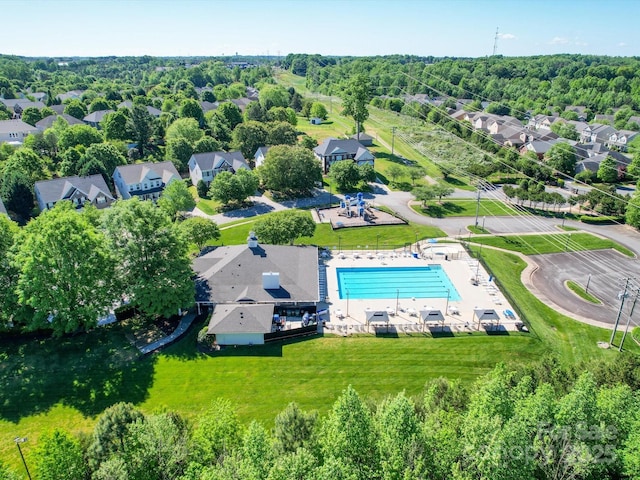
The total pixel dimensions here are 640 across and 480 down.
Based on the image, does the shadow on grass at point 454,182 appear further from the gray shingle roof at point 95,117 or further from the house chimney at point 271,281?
the gray shingle roof at point 95,117

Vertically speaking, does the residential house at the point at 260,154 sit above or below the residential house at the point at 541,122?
above

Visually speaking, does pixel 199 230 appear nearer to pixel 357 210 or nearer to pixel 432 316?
pixel 357 210

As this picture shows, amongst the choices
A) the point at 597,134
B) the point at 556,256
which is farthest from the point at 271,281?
the point at 597,134

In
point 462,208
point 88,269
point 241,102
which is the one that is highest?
point 241,102

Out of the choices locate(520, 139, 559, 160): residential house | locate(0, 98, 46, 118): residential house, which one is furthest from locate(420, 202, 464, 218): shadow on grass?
locate(0, 98, 46, 118): residential house

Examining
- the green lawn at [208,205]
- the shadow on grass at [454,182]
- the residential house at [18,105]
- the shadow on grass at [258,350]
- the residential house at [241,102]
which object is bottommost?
the shadow on grass at [454,182]

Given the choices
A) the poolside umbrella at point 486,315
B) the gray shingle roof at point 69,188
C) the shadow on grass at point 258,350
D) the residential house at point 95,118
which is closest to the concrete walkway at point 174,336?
the shadow on grass at point 258,350

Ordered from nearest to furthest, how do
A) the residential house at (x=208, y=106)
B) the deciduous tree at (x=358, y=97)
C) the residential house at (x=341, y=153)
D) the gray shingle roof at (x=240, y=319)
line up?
the gray shingle roof at (x=240, y=319) → the residential house at (x=341, y=153) → the deciduous tree at (x=358, y=97) → the residential house at (x=208, y=106)
